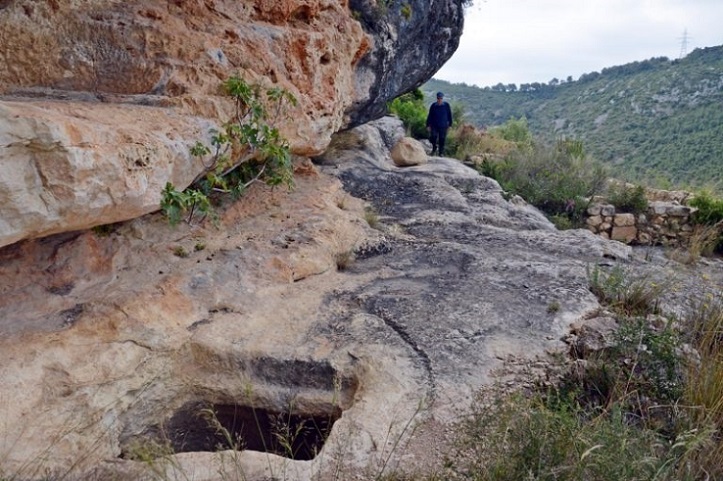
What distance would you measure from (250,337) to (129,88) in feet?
6.35

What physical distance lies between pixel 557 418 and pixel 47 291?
2.84 meters

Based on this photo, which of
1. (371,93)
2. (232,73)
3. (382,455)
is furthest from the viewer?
(371,93)

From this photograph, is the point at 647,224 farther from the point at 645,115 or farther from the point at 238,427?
the point at 645,115

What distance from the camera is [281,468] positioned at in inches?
86.7

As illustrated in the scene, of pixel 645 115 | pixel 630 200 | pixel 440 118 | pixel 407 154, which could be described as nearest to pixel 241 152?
pixel 407 154

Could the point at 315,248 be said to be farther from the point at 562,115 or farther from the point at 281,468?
the point at 562,115

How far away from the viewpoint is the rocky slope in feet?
7.82

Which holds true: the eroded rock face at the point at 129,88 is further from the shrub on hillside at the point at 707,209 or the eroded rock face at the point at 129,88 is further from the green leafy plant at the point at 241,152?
the shrub on hillside at the point at 707,209

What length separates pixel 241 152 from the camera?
161 inches

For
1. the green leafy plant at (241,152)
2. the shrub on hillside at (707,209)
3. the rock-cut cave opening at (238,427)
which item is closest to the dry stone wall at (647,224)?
the shrub on hillside at (707,209)

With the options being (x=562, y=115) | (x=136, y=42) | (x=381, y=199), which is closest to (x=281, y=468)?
(x=136, y=42)

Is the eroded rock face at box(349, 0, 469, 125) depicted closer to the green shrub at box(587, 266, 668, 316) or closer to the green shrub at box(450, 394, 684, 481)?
the green shrub at box(587, 266, 668, 316)

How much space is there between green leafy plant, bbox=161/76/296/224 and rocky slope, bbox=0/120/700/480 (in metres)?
0.26

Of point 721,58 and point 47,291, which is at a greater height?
point 721,58
